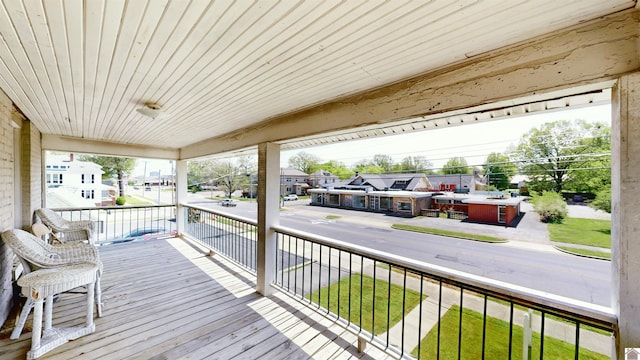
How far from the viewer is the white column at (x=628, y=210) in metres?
0.99

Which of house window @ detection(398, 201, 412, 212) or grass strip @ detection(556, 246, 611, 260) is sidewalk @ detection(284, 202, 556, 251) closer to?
grass strip @ detection(556, 246, 611, 260)

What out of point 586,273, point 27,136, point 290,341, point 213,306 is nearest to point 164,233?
point 27,136

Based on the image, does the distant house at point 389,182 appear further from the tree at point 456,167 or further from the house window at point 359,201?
the tree at point 456,167

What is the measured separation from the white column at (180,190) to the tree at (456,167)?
5787mm

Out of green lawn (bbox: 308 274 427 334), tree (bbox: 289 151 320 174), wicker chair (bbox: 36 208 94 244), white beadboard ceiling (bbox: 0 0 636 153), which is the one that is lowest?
green lawn (bbox: 308 274 427 334)

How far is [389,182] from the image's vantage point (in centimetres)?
478

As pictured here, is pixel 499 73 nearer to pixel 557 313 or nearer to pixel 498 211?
pixel 557 313

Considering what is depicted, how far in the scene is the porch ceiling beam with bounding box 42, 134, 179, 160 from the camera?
14.6 ft

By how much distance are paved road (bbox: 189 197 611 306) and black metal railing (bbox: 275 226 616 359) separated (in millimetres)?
559

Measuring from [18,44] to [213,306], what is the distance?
270 cm

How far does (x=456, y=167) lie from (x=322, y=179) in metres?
3.01

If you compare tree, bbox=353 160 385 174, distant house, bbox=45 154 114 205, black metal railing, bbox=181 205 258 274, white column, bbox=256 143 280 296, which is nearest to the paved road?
black metal railing, bbox=181 205 258 274

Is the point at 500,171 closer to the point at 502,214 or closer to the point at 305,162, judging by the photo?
the point at 502,214

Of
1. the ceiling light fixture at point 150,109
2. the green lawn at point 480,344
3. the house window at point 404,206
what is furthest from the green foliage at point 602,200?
the ceiling light fixture at point 150,109
